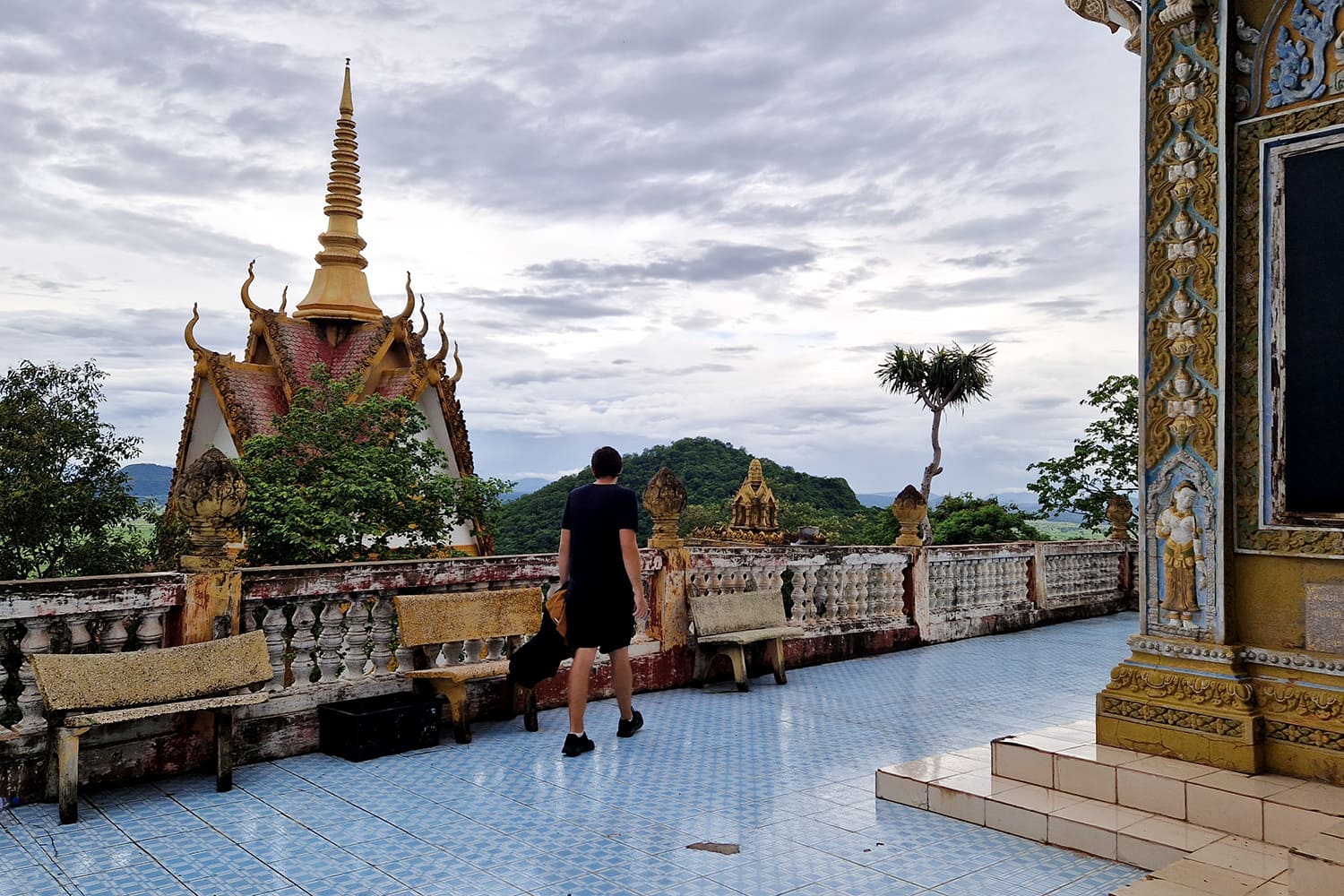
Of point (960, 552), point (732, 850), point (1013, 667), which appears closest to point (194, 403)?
point (960, 552)

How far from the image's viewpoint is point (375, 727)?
18.6 ft

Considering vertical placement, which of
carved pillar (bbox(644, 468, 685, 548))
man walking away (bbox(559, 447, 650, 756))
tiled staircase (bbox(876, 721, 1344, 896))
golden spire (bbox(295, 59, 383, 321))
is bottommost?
tiled staircase (bbox(876, 721, 1344, 896))

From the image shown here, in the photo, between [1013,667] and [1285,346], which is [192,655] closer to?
[1285,346]

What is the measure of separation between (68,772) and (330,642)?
1727 mm

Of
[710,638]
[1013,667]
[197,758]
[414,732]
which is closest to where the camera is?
[197,758]

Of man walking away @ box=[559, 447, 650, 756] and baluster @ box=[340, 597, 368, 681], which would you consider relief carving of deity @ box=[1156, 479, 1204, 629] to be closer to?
man walking away @ box=[559, 447, 650, 756]

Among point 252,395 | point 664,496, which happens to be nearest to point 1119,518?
point 664,496

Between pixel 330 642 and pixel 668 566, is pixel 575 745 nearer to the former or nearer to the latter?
pixel 330 642

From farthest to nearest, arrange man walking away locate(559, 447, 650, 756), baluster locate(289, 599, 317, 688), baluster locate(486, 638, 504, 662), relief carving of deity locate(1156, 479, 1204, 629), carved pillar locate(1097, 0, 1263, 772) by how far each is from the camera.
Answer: baluster locate(486, 638, 504, 662), man walking away locate(559, 447, 650, 756), baluster locate(289, 599, 317, 688), relief carving of deity locate(1156, 479, 1204, 629), carved pillar locate(1097, 0, 1263, 772)

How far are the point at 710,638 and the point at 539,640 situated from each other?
2.02 meters

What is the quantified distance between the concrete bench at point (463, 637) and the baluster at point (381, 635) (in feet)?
0.39

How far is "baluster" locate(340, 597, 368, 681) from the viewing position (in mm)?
6117

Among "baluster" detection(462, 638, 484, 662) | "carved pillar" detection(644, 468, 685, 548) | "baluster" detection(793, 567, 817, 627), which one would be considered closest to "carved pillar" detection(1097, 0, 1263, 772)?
"carved pillar" detection(644, 468, 685, 548)

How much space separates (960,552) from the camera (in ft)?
37.1
